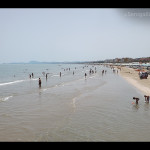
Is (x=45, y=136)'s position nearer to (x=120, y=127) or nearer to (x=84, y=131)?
(x=84, y=131)

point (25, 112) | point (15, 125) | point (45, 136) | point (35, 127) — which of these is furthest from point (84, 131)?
point (25, 112)

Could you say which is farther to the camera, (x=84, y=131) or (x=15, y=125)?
(x=15, y=125)

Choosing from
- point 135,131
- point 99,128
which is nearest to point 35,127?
point 99,128

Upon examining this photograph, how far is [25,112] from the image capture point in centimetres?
1412
